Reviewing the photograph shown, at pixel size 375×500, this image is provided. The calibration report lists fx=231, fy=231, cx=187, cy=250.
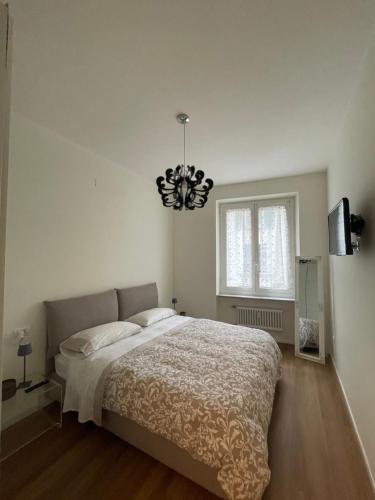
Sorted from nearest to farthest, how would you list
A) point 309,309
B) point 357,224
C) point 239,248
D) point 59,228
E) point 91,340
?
point 357,224 → point 91,340 → point 59,228 → point 309,309 → point 239,248

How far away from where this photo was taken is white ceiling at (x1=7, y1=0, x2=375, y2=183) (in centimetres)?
126

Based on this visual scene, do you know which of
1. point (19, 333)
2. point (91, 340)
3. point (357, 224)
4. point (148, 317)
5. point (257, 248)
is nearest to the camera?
point (357, 224)

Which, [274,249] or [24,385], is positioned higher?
[274,249]

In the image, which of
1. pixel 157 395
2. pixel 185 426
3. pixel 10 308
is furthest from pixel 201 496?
pixel 10 308

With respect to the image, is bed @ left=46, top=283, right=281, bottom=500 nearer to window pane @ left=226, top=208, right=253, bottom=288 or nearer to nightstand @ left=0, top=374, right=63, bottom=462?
nightstand @ left=0, top=374, right=63, bottom=462

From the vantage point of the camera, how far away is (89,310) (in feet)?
8.59

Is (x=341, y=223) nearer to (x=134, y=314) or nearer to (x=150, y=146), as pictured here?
(x=150, y=146)

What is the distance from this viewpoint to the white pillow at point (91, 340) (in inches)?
86.5

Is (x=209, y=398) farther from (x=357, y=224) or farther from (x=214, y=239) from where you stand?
(x=214, y=239)

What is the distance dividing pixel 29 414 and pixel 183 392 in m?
1.64

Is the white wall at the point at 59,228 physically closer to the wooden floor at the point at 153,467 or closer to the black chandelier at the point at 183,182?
the wooden floor at the point at 153,467

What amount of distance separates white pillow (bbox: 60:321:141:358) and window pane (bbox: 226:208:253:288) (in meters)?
2.37

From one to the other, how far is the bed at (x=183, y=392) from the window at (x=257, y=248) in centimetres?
146

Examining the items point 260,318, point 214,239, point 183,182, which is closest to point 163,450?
point 183,182
